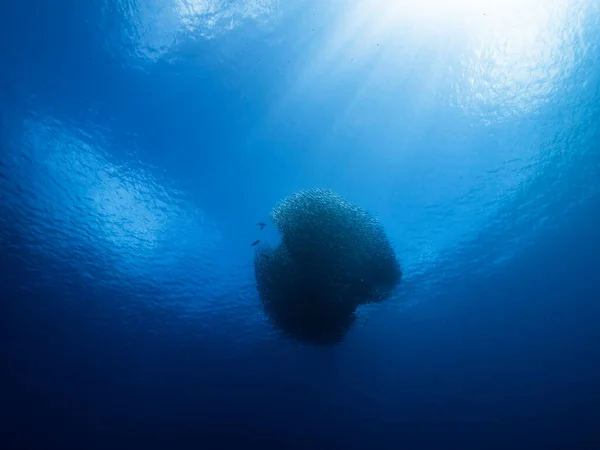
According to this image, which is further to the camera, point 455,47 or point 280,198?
point 280,198

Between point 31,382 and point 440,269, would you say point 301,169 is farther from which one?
point 31,382

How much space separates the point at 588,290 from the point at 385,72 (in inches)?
534

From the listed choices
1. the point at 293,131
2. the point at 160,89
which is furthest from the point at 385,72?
the point at 160,89

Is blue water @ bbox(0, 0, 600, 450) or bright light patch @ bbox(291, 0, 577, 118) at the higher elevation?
bright light patch @ bbox(291, 0, 577, 118)

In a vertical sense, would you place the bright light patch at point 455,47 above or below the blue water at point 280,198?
above

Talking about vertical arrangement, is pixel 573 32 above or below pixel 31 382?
Answer: above

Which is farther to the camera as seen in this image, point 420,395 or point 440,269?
point 420,395

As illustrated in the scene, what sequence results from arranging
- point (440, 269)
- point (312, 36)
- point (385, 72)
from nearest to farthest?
point (312, 36)
point (385, 72)
point (440, 269)

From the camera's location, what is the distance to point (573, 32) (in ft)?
33.4

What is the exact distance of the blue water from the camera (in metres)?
9.65

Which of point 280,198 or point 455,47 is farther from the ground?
point 455,47

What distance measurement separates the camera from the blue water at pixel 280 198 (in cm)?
965

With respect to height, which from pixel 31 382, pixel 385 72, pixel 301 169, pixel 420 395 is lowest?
pixel 420 395

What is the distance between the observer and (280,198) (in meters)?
12.0
